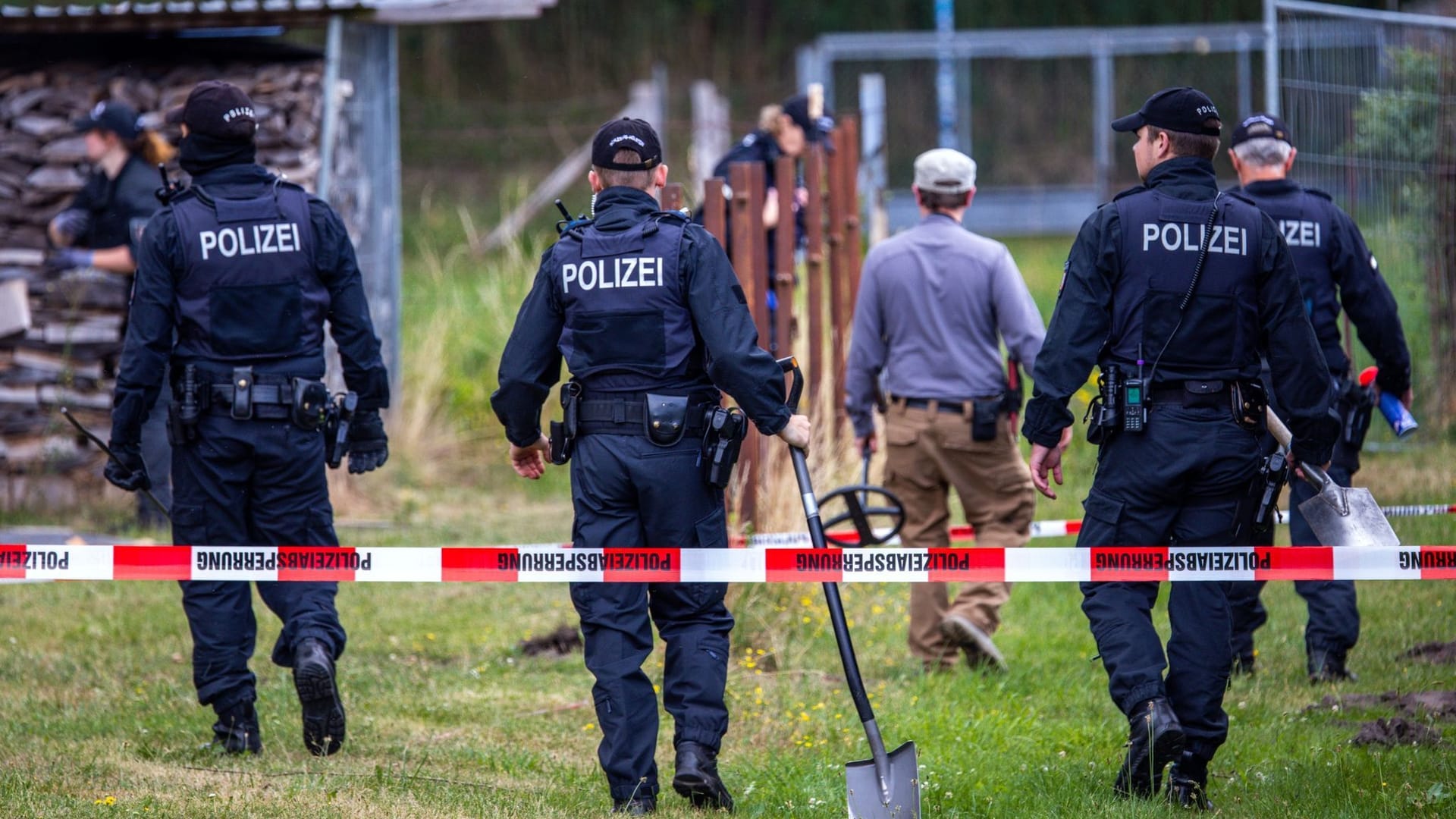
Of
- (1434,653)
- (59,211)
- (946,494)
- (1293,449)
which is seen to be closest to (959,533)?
(946,494)

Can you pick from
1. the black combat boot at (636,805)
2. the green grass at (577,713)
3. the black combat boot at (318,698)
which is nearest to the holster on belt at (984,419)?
the green grass at (577,713)

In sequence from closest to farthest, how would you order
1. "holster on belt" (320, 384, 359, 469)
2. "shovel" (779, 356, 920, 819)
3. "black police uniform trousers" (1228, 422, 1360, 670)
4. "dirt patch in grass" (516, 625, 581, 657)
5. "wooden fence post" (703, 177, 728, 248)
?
"shovel" (779, 356, 920, 819) → "holster on belt" (320, 384, 359, 469) → "black police uniform trousers" (1228, 422, 1360, 670) → "dirt patch in grass" (516, 625, 581, 657) → "wooden fence post" (703, 177, 728, 248)

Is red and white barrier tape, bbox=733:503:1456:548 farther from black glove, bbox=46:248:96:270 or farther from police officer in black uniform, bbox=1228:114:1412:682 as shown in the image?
black glove, bbox=46:248:96:270

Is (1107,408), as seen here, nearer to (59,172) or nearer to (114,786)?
(114,786)

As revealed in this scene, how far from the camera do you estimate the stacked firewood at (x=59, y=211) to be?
9539 millimetres

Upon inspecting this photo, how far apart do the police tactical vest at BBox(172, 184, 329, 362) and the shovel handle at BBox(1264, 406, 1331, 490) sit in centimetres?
311

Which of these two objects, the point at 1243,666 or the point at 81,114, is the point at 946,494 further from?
the point at 81,114

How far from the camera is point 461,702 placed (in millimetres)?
6234

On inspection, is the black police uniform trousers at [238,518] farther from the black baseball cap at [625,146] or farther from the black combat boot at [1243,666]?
the black combat boot at [1243,666]

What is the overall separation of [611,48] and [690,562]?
26.4m

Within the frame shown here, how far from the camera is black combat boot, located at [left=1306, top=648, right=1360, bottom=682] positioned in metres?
6.29

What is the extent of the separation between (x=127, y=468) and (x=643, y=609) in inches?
73.0

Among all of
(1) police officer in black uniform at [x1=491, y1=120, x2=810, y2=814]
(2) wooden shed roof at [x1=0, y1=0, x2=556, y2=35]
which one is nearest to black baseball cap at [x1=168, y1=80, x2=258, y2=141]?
(1) police officer in black uniform at [x1=491, y1=120, x2=810, y2=814]

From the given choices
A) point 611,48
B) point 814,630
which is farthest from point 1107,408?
point 611,48
